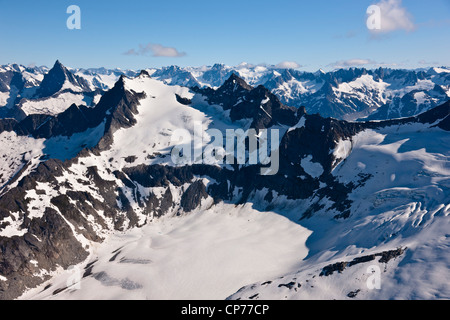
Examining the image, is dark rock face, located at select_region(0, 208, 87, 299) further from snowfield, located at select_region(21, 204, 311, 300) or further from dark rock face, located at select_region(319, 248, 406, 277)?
dark rock face, located at select_region(319, 248, 406, 277)

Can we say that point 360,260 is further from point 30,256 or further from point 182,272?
point 30,256

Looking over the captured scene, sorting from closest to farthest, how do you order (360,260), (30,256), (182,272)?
(360,260) → (182,272) → (30,256)

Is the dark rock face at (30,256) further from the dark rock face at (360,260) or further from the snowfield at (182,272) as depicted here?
the dark rock face at (360,260)

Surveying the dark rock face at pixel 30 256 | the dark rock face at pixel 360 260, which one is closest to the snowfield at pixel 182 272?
the dark rock face at pixel 30 256

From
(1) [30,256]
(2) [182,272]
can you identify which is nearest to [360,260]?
(2) [182,272]

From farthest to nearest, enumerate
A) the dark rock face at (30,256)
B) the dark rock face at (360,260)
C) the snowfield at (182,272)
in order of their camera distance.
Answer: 1. the dark rock face at (30,256)
2. the snowfield at (182,272)
3. the dark rock face at (360,260)

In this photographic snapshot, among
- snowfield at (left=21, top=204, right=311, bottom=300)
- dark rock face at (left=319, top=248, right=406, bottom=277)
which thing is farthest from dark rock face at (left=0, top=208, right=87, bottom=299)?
dark rock face at (left=319, top=248, right=406, bottom=277)

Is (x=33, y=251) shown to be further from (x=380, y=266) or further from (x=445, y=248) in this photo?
(x=445, y=248)

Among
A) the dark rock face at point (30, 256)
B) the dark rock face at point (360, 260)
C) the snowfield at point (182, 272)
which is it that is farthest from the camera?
the dark rock face at point (30, 256)

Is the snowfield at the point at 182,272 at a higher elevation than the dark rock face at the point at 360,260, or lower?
lower
